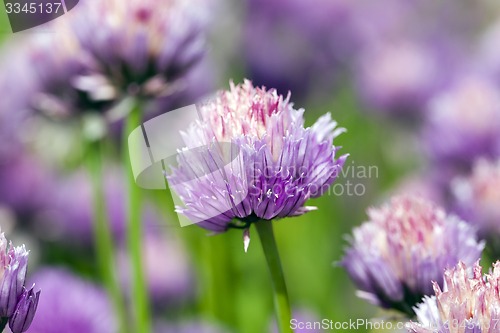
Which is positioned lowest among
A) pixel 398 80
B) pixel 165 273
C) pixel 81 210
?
pixel 165 273

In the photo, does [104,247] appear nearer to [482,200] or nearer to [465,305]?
[482,200]


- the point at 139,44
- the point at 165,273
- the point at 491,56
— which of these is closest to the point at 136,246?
the point at 139,44

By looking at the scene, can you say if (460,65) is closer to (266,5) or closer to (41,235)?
(266,5)

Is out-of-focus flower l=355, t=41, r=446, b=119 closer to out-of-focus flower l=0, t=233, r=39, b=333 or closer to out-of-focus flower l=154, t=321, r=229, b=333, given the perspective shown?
out-of-focus flower l=154, t=321, r=229, b=333

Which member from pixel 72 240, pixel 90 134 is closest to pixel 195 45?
pixel 90 134

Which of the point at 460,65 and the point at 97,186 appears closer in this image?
the point at 97,186

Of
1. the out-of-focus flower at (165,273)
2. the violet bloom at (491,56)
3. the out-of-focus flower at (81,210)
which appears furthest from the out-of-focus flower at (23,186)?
the violet bloom at (491,56)

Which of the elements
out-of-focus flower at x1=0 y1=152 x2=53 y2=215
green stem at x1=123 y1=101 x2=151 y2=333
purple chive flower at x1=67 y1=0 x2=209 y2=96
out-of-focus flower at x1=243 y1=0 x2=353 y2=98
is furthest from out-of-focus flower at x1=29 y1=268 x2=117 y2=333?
out-of-focus flower at x1=243 y1=0 x2=353 y2=98
